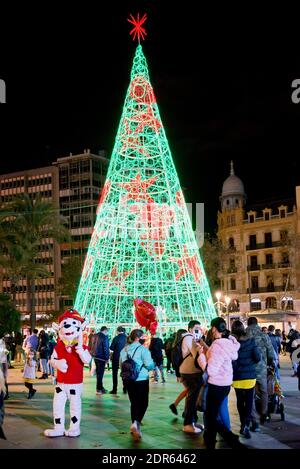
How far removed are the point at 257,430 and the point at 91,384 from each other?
8.60 meters

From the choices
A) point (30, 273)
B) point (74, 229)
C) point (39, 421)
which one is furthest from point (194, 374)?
point (74, 229)

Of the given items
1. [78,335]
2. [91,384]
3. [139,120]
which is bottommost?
[91,384]

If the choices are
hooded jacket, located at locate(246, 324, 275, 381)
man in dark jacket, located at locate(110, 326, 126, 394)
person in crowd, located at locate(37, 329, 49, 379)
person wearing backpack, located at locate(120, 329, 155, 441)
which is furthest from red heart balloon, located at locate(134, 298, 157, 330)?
person wearing backpack, located at locate(120, 329, 155, 441)

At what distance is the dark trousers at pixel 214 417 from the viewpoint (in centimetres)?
764

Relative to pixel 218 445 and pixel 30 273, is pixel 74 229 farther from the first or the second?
pixel 218 445

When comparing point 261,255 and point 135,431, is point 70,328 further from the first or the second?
point 261,255

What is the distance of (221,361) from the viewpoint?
780 cm

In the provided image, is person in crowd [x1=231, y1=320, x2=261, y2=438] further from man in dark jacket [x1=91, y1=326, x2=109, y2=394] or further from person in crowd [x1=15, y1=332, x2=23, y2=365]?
person in crowd [x1=15, y1=332, x2=23, y2=365]

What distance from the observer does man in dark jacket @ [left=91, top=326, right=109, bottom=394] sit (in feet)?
47.3

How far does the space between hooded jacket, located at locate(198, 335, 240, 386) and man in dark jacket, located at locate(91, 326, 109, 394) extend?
6867mm

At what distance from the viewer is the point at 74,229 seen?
92062 mm

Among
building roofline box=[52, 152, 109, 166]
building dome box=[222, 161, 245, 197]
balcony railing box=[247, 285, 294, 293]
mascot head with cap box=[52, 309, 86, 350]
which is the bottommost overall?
mascot head with cap box=[52, 309, 86, 350]

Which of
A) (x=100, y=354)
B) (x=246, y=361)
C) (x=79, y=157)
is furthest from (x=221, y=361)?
(x=79, y=157)

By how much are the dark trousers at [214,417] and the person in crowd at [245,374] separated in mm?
888
